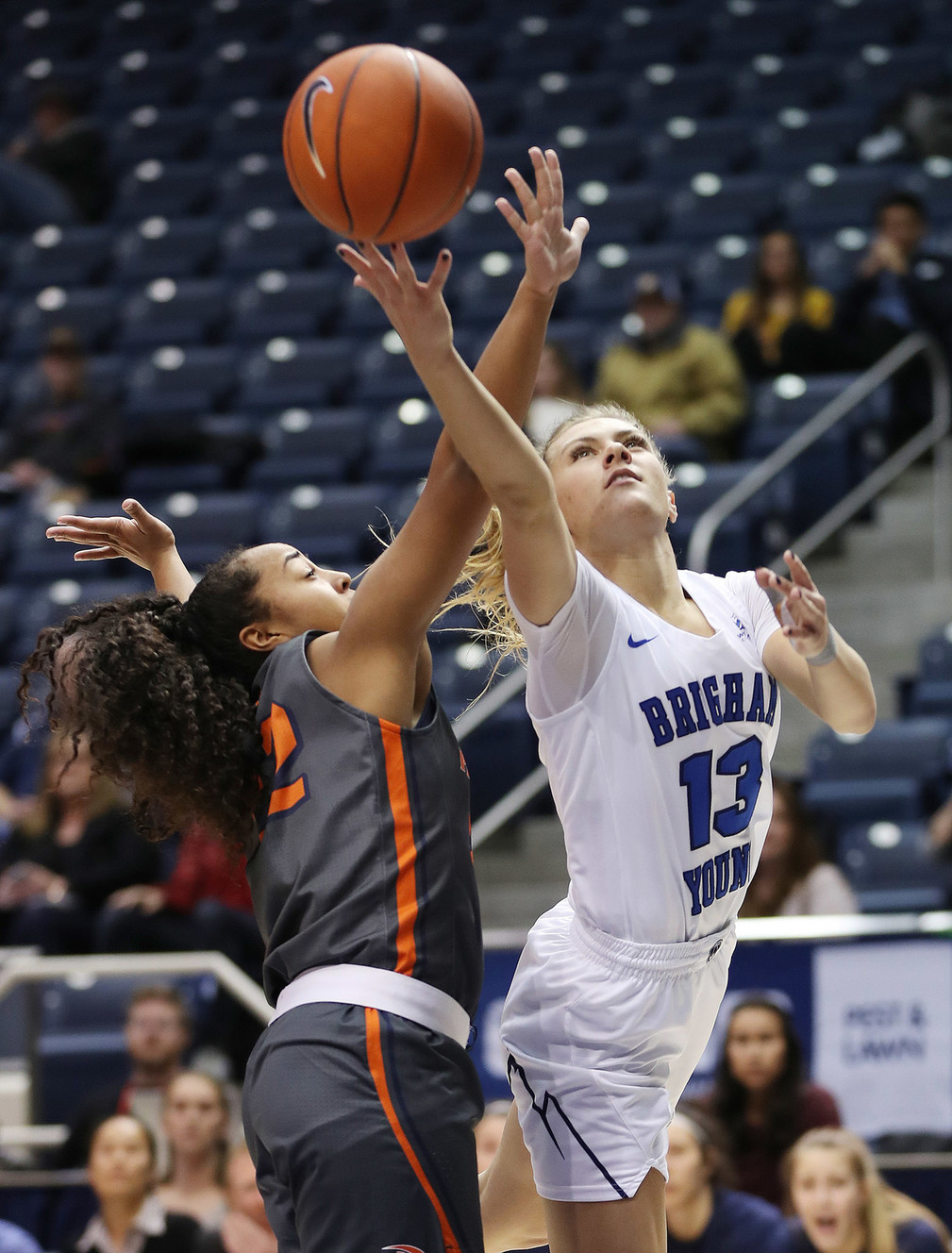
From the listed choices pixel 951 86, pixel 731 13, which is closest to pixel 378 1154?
pixel 951 86

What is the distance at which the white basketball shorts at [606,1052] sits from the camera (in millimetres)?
2842

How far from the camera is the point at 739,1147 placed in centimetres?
502

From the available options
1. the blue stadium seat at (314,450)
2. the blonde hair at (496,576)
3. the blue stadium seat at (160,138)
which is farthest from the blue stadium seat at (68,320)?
the blonde hair at (496,576)

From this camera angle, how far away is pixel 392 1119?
2.47 meters

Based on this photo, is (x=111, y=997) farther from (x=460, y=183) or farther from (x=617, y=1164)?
(x=460, y=183)

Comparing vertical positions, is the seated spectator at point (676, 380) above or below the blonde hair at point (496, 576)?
below

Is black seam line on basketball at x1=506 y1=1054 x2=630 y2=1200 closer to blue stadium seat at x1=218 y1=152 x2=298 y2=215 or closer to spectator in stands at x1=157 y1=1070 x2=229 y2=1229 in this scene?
spectator in stands at x1=157 y1=1070 x2=229 y2=1229

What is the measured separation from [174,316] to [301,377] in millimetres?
1410

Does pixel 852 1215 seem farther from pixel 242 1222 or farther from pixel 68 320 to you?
pixel 68 320

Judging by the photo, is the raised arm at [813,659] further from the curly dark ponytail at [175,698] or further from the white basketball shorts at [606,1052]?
the curly dark ponytail at [175,698]

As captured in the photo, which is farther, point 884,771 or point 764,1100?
point 884,771

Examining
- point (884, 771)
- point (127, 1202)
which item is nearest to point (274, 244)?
point (884, 771)

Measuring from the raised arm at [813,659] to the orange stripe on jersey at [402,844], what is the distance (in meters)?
0.63

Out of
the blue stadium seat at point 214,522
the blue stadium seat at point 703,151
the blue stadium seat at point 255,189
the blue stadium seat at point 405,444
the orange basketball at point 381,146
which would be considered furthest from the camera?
the blue stadium seat at point 255,189
